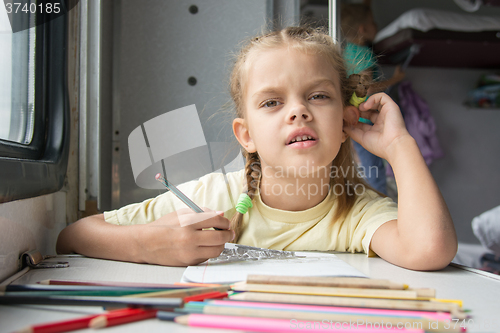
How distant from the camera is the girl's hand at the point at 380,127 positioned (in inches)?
31.2

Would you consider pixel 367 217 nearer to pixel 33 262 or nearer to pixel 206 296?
pixel 206 296

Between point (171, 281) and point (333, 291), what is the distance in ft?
0.77

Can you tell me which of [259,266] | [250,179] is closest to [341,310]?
[259,266]

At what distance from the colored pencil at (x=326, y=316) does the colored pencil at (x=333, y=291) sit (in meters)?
0.06

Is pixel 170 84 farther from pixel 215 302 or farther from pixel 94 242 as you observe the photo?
pixel 215 302

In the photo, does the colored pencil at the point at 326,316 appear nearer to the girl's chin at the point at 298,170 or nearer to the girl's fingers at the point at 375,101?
the girl's chin at the point at 298,170

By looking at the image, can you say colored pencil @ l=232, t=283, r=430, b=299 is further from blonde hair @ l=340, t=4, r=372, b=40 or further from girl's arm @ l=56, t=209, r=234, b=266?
blonde hair @ l=340, t=4, r=372, b=40

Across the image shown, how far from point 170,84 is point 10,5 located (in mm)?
411

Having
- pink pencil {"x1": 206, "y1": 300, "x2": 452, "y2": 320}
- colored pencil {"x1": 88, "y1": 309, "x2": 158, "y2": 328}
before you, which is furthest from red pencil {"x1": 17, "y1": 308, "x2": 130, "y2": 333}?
pink pencil {"x1": 206, "y1": 300, "x2": 452, "y2": 320}

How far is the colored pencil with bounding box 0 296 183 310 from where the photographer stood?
1.11 ft

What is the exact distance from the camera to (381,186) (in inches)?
54.4

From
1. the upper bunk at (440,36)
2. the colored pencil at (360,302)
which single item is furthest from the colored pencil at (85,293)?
the upper bunk at (440,36)

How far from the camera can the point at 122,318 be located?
33 cm

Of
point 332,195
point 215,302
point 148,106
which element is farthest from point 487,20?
point 215,302
